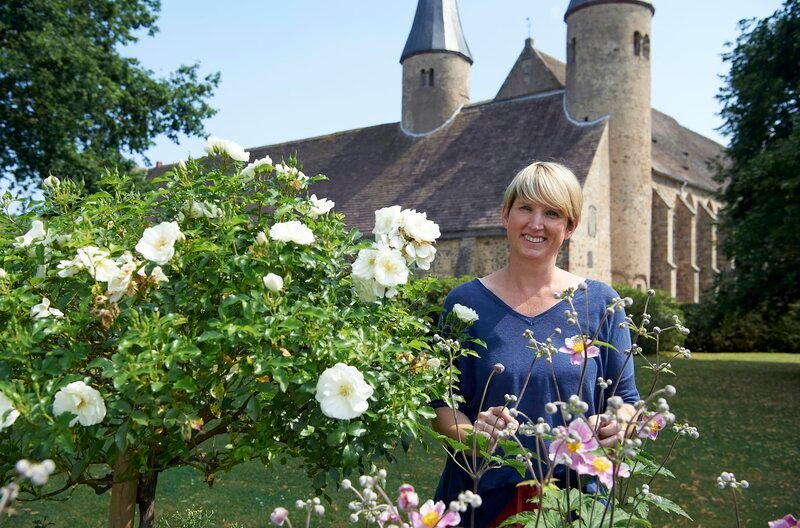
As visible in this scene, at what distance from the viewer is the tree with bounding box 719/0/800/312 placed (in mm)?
15312

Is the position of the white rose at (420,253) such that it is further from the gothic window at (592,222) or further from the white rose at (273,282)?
the gothic window at (592,222)

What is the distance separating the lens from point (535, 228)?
2.55 m

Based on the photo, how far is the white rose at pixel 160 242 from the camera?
75.7 inches

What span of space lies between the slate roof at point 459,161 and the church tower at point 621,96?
994mm

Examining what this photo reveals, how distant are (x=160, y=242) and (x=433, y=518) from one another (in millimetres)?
1051

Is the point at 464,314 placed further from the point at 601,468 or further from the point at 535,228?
the point at 601,468

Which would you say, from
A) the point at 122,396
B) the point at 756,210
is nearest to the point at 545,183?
the point at 122,396

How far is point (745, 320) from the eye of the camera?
86.0ft

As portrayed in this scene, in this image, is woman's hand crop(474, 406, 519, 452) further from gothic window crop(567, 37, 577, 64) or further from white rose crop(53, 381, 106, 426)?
gothic window crop(567, 37, 577, 64)

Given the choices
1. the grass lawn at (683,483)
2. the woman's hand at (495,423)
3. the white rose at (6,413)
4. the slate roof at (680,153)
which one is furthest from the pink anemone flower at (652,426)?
the slate roof at (680,153)

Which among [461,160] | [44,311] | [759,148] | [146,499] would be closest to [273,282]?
[44,311]

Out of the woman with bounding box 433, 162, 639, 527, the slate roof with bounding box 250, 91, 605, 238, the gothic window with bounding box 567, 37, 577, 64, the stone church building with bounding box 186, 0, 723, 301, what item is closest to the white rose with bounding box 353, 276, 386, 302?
the woman with bounding box 433, 162, 639, 527

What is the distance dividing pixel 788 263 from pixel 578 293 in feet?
52.6

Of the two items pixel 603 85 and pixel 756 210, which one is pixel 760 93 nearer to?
pixel 756 210
